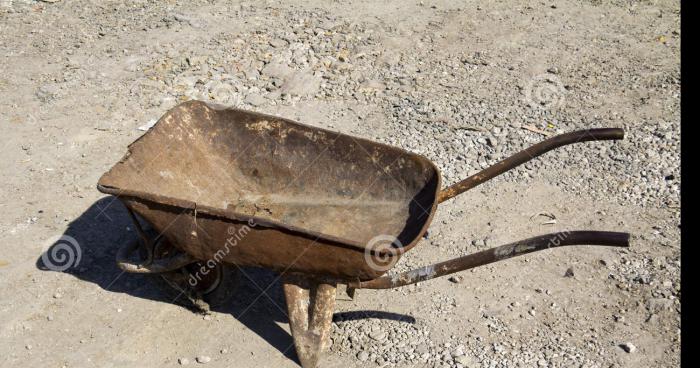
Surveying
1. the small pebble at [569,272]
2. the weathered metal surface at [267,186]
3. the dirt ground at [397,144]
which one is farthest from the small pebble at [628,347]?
the weathered metal surface at [267,186]

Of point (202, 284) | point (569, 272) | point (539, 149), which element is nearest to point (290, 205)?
point (202, 284)

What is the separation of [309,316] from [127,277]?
5.09ft

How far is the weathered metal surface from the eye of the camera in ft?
13.3

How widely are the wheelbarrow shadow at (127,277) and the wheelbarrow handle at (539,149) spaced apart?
38.4 inches

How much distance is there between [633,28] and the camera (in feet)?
25.8

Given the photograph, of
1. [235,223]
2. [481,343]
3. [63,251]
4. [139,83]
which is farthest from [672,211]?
[139,83]

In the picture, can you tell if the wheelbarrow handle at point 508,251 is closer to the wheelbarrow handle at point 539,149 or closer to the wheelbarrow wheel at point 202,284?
the wheelbarrow handle at point 539,149

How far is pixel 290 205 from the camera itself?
5.09 meters

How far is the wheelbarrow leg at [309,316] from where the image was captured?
4230 millimetres

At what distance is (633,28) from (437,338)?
519 centimetres

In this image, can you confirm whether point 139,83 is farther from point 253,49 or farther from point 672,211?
point 672,211

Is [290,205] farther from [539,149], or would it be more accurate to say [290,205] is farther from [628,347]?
[628,347]

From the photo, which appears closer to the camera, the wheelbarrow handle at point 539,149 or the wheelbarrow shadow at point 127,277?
the wheelbarrow handle at point 539,149

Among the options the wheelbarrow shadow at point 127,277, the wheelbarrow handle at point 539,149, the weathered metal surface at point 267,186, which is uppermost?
the wheelbarrow handle at point 539,149
